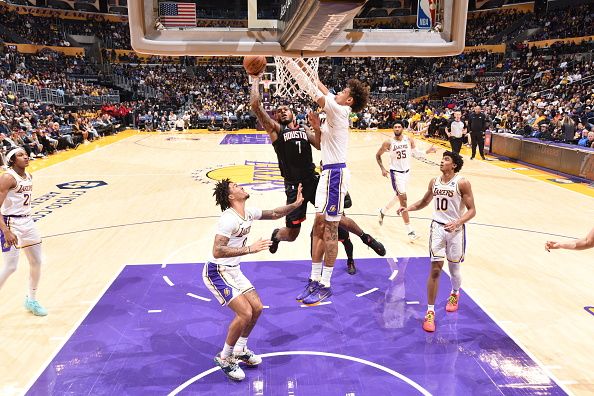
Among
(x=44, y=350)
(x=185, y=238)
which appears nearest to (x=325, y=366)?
(x=44, y=350)

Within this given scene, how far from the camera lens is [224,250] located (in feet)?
13.3

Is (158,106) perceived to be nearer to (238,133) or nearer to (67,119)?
(238,133)

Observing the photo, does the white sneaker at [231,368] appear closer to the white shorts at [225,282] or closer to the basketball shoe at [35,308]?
the white shorts at [225,282]

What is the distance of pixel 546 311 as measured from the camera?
18.1ft

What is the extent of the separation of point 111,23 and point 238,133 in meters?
20.4

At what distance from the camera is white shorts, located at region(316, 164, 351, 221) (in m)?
5.43

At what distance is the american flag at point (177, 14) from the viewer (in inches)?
159

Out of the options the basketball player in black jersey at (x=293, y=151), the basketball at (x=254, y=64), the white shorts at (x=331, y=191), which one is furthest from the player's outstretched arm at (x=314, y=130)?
the basketball at (x=254, y=64)

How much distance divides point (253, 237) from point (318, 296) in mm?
2698

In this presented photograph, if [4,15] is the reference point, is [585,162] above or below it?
below

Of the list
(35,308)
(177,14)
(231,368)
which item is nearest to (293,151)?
(177,14)

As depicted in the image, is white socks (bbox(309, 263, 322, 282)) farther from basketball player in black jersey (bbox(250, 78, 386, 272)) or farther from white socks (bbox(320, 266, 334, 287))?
basketball player in black jersey (bbox(250, 78, 386, 272))

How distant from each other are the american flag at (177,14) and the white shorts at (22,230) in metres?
2.73

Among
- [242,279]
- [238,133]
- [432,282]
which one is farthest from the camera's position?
[238,133]
